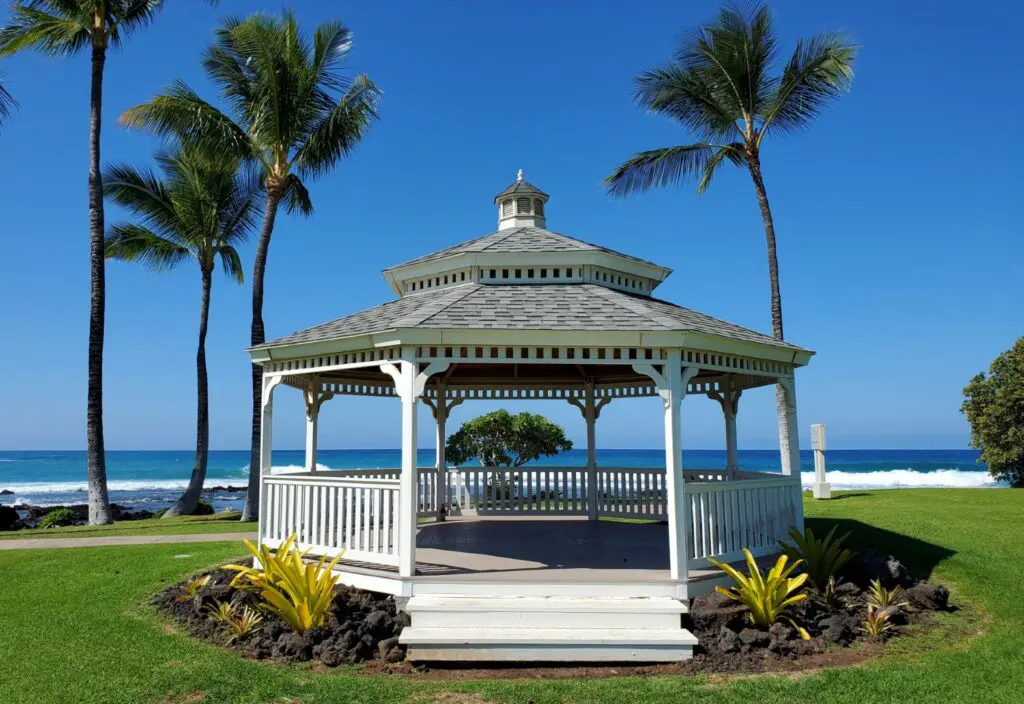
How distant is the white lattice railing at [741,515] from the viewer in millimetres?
8188

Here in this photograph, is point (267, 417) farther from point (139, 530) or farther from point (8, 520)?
point (8, 520)

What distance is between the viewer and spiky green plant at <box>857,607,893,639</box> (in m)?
7.33

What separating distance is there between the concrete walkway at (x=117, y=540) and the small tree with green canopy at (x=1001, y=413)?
27191 mm

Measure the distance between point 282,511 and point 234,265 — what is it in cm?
1901

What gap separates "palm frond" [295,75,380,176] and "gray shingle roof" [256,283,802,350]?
30.1 feet

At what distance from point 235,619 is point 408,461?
265cm

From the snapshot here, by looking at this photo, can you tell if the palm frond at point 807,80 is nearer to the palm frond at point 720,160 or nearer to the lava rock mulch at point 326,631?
the palm frond at point 720,160

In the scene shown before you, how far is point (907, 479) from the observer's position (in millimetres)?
63000

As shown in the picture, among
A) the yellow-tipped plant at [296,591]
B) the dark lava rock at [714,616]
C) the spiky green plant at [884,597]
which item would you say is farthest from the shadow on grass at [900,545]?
the yellow-tipped plant at [296,591]

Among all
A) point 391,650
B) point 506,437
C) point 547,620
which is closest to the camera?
point 391,650

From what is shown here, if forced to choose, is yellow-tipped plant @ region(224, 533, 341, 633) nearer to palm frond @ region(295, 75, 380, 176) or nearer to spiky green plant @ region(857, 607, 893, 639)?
spiky green plant @ region(857, 607, 893, 639)

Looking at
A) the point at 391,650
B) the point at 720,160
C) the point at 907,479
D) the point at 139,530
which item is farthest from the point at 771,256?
the point at 907,479

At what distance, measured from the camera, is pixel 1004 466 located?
26641mm

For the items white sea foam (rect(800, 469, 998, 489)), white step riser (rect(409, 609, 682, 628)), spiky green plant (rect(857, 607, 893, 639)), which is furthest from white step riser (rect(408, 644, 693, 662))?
white sea foam (rect(800, 469, 998, 489))
